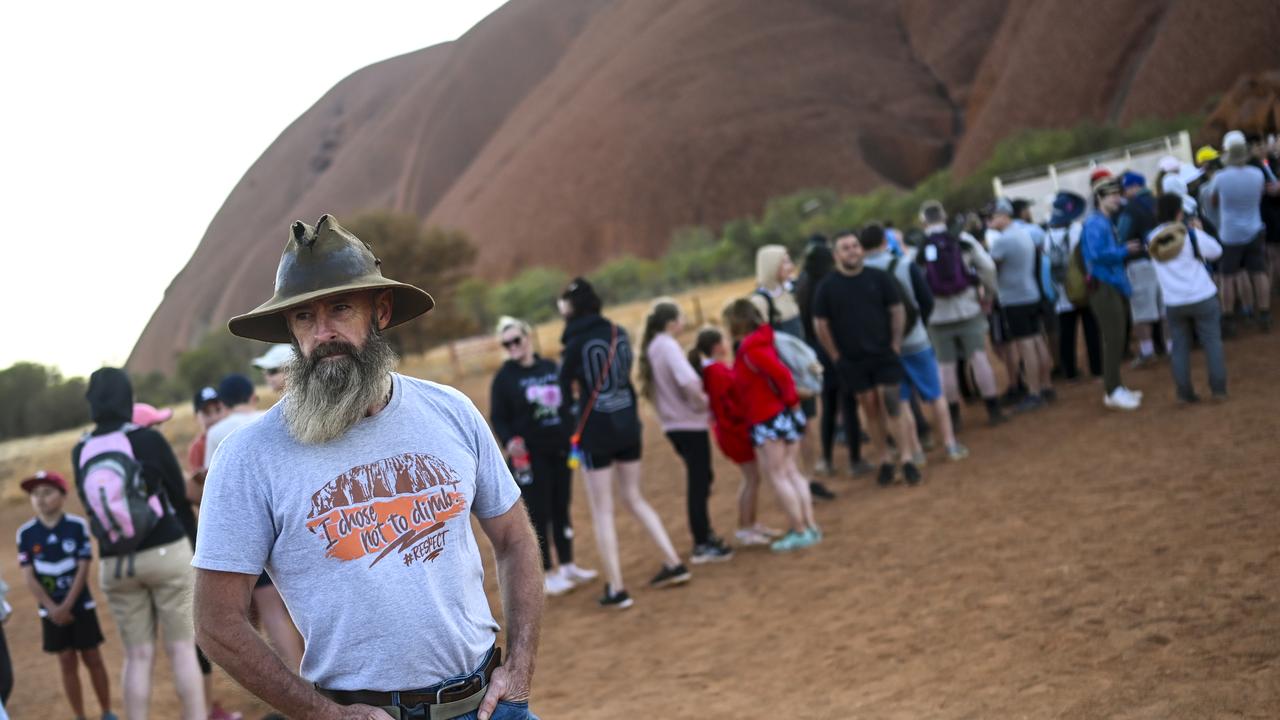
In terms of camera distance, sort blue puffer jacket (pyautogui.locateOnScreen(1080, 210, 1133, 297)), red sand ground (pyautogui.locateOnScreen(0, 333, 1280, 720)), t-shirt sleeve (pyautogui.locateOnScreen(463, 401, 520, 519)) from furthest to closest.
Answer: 1. blue puffer jacket (pyautogui.locateOnScreen(1080, 210, 1133, 297))
2. red sand ground (pyautogui.locateOnScreen(0, 333, 1280, 720))
3. t-shirt sleeve (pyautogui.locateOnScreen(463, 401, 520, 519))

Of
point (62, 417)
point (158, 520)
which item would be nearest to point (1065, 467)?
point (158, 520)

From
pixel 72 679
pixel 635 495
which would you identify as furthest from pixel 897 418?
pixel 72 679

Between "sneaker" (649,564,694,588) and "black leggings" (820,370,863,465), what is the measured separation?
2747mm

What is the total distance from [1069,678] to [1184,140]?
21.8 meters

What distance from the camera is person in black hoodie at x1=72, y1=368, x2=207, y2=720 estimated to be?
19.7 ft

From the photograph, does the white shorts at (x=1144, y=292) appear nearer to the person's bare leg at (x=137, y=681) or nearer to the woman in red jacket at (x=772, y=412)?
the woman in red jacket at (x=772, y=412)

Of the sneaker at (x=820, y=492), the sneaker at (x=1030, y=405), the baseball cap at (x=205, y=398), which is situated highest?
the baseball cap at (x=205, y=398)

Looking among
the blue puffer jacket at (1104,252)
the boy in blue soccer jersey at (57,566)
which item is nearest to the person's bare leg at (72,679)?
the boy in blue soccer jersey at (57,566)

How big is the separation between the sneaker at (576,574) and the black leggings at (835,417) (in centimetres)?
281

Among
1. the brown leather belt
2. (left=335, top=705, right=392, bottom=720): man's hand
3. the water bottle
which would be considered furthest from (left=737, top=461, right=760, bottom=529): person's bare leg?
(left=335, top=705, right=392, bottom=720): man's hand

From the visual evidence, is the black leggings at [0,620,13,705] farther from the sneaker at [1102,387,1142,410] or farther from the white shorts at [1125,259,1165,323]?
Result: the white shorts at [1125,259,1165,323]

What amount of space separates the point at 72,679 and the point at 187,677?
6.43 ft

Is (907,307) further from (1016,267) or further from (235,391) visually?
(235,391)

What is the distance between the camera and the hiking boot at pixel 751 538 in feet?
30.1
